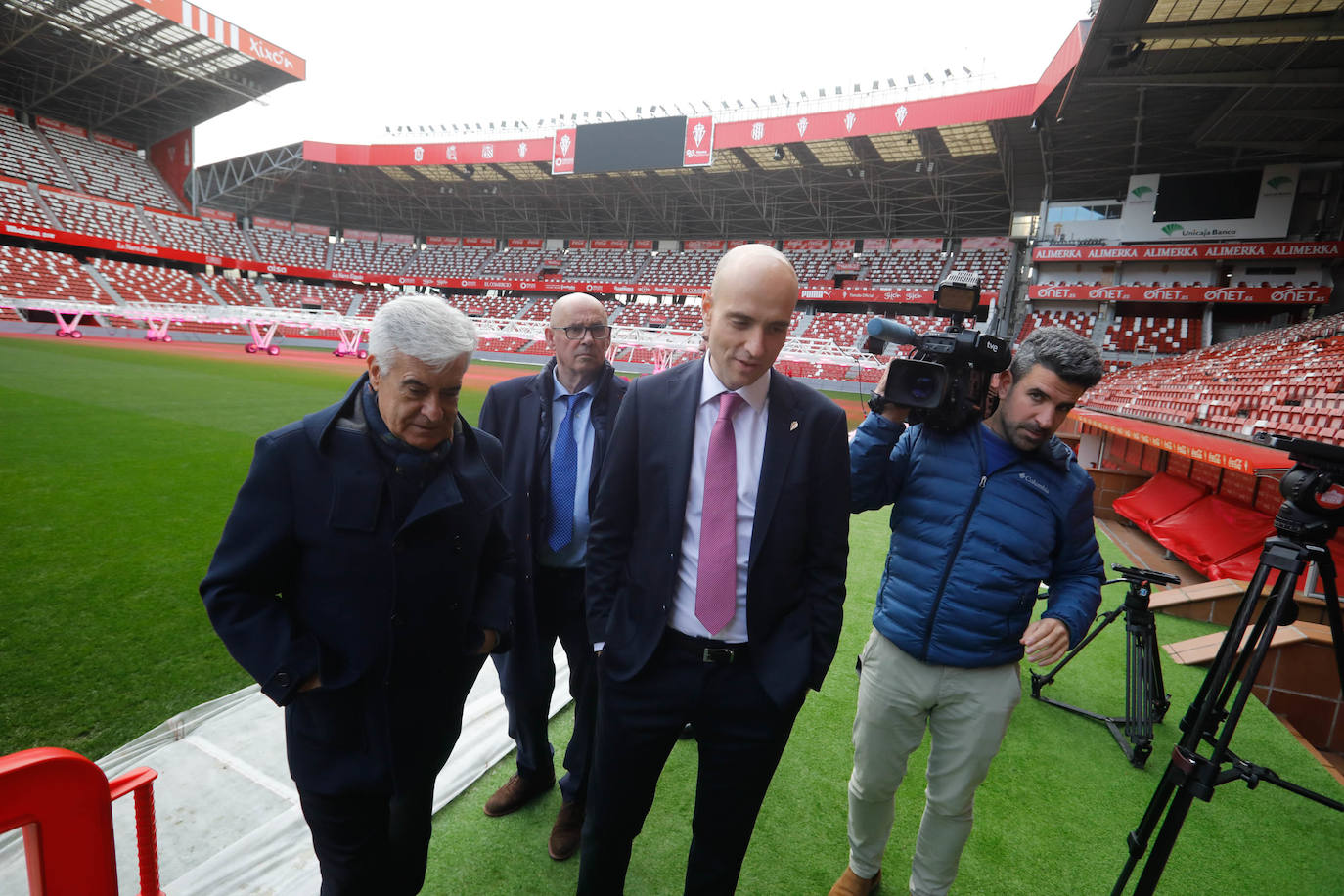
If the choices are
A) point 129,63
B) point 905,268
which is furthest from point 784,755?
point 129,63

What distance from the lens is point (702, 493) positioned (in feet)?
5.30

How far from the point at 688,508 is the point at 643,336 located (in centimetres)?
2074

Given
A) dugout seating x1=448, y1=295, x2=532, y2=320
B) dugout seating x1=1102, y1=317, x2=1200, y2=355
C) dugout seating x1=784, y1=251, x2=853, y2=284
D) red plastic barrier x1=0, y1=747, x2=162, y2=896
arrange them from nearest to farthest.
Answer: red plastic barrier x1=0, y1=747, x2=162, y2=896
dugout seating x1=1102, y1=317, x2=1200, y2=355
dugout seating x1=784, y1=251, x2=853, y2=284
dugout seating x1=448, y1=295, x2=532, y2=320

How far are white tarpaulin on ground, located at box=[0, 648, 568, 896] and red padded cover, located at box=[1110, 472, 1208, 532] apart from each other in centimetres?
796

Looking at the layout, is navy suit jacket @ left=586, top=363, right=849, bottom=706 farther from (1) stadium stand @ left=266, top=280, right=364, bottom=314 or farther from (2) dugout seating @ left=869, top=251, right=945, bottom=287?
(1) stadium stand @ left=266, top=280, right=364, bottom=314

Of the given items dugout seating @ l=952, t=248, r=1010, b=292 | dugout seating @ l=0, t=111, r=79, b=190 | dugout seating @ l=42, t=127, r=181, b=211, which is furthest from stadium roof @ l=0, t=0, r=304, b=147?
dugout seating @ l=952, t=248, r=1010, b=292

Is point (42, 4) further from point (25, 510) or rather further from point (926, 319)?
point (926, 319)

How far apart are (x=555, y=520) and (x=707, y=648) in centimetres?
103

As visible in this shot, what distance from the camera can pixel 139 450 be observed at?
299 inches

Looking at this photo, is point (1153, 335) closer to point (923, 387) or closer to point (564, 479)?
point (923, 387)

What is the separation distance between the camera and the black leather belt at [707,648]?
158cm

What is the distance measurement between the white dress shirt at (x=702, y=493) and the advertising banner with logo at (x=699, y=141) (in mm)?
30661

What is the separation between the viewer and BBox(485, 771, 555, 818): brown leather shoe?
2498 mm

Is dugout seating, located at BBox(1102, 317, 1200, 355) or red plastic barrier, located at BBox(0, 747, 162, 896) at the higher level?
dugout seating, located at BBox(1102, 317, 1200, 355)
